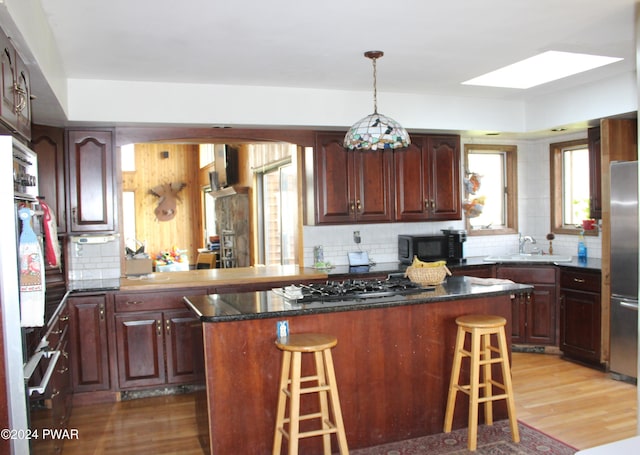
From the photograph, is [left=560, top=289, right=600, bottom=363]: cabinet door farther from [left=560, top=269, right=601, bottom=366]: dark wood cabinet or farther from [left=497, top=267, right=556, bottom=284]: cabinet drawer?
[left=497, top=267, right=556, bottom=284]: cabinet drawer

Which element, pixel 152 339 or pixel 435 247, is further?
pixel 435 247

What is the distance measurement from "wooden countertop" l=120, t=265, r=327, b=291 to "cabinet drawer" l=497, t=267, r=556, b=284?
6.22 ft

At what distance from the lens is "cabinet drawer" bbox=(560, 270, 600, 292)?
4.87 metres

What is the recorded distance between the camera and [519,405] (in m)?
4.07

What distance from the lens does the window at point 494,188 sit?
6238mm

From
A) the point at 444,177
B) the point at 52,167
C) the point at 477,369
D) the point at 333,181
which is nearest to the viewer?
the point at 477,369

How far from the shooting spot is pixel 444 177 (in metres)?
5.65

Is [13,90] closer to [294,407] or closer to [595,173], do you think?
[294,407]

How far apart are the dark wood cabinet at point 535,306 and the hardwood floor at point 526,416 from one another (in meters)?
0.52

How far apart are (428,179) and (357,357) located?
8.91 feet

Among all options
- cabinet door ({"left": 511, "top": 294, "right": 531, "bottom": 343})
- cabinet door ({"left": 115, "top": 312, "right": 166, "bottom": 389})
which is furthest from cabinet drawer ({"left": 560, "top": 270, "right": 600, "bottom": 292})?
cabinet door ({"left": 115, "top": 312, "right": 166, "bottom": 389})

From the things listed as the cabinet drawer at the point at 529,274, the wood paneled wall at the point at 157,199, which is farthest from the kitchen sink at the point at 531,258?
the wood paneled wall at the point at 157,199

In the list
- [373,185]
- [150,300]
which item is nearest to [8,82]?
[150,300]

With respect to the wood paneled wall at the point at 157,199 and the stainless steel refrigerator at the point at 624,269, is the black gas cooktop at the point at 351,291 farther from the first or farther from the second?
the wood paneled wall at the point at 157,199
